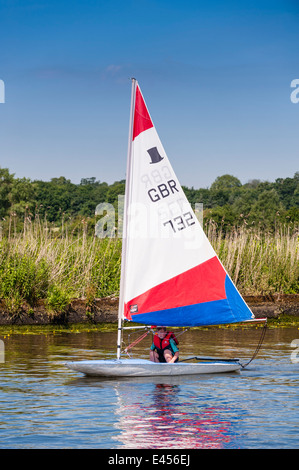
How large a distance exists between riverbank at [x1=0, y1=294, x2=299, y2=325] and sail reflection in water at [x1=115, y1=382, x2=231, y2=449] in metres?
9.87

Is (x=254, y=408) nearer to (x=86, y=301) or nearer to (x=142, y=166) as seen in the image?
(x=142, y=166)

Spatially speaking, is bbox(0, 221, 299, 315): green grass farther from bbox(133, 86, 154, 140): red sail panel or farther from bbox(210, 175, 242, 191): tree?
bbox(210, 175, 242, 191): tree

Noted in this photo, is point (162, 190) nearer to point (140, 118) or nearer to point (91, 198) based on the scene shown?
point (140, 118)

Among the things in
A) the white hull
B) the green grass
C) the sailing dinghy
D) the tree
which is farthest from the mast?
the tree

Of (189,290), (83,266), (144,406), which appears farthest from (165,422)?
(83,266)

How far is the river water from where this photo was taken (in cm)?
1192

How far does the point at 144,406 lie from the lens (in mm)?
14195

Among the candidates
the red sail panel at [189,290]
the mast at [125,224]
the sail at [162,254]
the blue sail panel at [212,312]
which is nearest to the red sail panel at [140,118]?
the sail at [162,254]

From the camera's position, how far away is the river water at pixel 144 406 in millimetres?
11922

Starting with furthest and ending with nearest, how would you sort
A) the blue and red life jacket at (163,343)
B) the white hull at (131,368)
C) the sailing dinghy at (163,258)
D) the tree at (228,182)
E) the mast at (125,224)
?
1. the tree at (228,182)
2. the blue and red life jacket at (163,343)
3. the sailing dinghy at (163,258)
4. the mast at (125,224)
5. the white hull at (131,368)

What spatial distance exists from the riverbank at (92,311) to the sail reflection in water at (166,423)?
9870 millimetres

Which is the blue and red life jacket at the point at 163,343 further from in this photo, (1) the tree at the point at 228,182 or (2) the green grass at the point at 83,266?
(1) the tree at the point at 228,182

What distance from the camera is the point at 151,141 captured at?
17.1m
